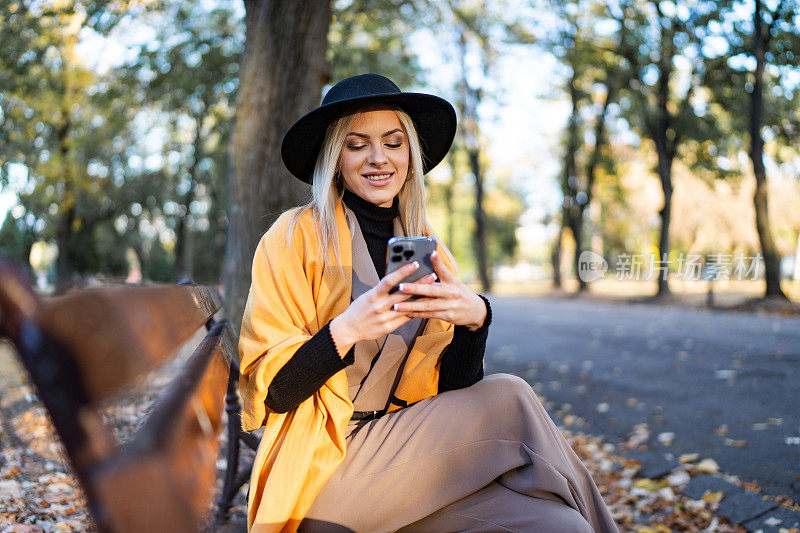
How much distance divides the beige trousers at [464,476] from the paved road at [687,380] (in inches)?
96.5

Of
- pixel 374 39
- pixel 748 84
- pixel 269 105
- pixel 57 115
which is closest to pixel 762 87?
pixel 748 84

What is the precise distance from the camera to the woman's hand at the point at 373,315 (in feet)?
5.63

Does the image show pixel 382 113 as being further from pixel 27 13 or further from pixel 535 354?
pixel 27 13

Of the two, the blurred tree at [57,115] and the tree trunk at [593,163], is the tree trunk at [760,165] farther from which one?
the blurred tree at [57,115]

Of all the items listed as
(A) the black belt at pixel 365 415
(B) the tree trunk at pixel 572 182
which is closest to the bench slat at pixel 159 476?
(A) the black belt at pixel 365 415

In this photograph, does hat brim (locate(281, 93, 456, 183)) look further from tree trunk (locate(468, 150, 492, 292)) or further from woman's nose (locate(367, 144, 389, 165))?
tree trunk (locate(468, 150, 492, 292))

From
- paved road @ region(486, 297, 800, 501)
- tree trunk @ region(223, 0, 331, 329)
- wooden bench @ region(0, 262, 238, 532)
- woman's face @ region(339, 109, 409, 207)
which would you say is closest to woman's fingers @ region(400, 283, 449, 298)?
woman's face @ region(339, 109, 409, 207)

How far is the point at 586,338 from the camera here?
10867mm

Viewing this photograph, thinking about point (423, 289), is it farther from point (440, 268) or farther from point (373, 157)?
point (373, 157)

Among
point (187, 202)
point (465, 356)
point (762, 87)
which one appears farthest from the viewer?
point (187, 202)

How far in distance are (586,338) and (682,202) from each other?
29126 mm

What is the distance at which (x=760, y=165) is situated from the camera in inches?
576

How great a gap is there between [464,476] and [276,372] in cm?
63

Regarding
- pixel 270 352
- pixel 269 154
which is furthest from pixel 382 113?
pixel 269 154
